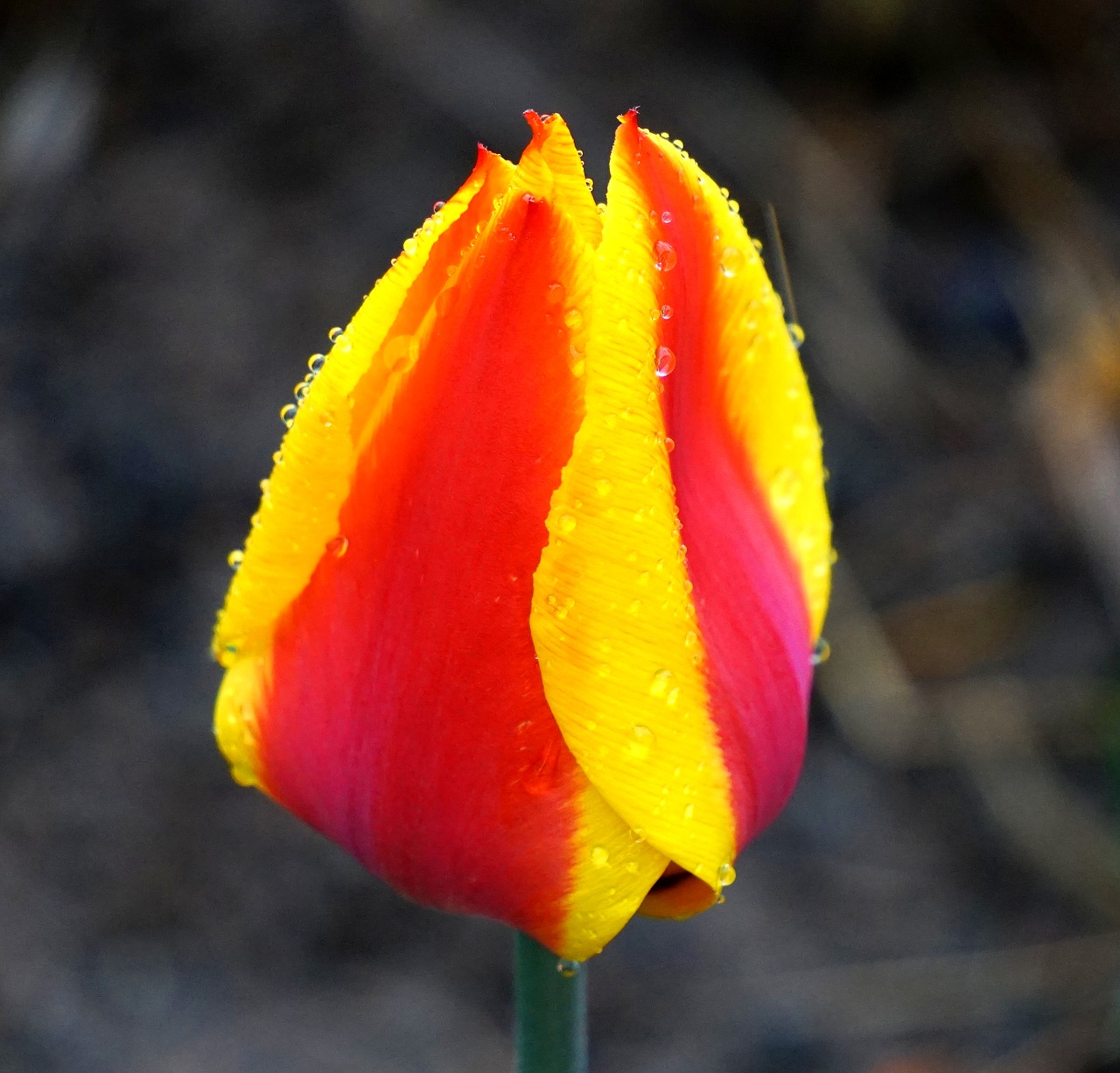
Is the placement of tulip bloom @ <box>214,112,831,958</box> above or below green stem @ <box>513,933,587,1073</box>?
above

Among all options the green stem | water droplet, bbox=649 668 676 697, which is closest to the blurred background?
the green stem

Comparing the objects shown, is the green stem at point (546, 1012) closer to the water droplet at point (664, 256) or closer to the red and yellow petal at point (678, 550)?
the red and yellow petal at point (678, 550)

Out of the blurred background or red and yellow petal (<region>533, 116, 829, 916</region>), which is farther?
the blurred background

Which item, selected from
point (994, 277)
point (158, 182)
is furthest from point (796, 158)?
point (158, 182)

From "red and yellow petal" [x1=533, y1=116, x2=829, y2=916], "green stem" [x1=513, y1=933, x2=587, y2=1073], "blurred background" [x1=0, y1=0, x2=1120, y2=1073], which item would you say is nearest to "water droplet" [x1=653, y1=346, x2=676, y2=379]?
"red and yellow petal" [x1=533, y1=116, x2=829, y2=916]

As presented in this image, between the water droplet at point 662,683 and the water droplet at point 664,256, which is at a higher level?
the water droplet at point 664,256

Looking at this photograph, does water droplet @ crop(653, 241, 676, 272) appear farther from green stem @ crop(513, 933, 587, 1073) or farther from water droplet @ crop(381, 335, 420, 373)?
green stem @ crop(513, 933, 587, 1073)

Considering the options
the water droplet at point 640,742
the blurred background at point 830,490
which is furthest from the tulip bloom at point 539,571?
the blurred background at point 830,490
